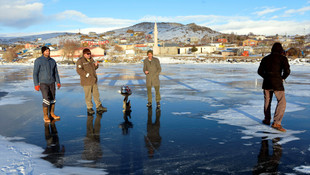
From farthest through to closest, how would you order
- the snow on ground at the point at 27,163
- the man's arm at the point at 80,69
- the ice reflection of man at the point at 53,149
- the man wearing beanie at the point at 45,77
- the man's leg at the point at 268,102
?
the man's arm at the point at 80,69 → the man wearing beanie at the point at 45,77 → the man's leg at the point at 268,102 → the ice reflection of man at the point at 53,149 → the snow on ground at the point at 27,163

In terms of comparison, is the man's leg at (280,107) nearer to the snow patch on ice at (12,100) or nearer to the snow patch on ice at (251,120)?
the snow patch on ice at (251,120)

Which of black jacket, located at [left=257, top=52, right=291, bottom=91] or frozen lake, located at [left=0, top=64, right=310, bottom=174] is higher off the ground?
black jacket, located at [left=257, top=52, right=291, bottom=91]

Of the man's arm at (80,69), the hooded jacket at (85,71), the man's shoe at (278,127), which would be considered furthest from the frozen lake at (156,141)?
the man's arm at (80,69)

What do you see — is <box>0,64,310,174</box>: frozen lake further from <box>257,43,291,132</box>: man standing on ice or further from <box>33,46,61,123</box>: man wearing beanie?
<box>33,46,61,123</box>: man wearing beanie

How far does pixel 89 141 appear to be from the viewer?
204 inches

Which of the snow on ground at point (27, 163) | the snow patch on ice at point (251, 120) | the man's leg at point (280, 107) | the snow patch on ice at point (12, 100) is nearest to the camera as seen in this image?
the snow on ground at point (27, 163)

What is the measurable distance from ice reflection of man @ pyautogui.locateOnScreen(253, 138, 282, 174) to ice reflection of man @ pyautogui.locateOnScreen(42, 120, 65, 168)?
3.22m

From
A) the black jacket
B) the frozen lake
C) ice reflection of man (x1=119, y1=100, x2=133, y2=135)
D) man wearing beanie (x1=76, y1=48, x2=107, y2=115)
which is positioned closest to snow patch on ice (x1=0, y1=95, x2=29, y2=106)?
the frozen lake

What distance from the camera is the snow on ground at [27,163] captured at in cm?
372

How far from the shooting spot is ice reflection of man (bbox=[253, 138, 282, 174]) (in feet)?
12.4

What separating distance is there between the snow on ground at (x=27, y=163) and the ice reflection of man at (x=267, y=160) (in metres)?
2.48

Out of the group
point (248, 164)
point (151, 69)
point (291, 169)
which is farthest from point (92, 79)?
point (291, 169)

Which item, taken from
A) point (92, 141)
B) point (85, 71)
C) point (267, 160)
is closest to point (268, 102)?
point (267, 160)

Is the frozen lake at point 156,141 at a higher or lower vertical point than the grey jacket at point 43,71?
lower
